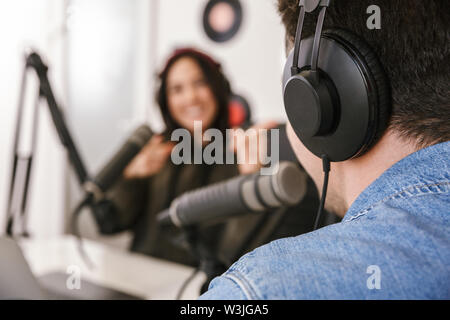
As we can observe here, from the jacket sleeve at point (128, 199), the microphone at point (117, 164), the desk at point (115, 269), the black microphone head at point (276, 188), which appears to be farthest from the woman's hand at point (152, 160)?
the black microphone head at point (276, 188)

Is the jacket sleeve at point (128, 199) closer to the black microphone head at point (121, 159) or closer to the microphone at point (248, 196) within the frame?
the black microphone head at point (121, 159)

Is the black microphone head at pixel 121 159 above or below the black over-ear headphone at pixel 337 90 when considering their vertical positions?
below

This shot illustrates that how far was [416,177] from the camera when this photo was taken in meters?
0.34

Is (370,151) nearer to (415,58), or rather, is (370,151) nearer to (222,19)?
(415,58)

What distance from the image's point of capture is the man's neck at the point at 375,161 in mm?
379

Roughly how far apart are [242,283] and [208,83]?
50.2 inches

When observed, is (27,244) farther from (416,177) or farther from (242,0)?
(242,0)

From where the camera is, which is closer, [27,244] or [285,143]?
[285,143]

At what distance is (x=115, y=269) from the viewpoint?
1002mm

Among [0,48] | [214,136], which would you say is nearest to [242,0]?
[214,136]

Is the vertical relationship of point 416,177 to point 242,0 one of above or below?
below

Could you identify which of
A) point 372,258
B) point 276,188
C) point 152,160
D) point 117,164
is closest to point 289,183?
point 276,188

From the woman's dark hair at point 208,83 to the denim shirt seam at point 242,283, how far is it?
1.19 metres
